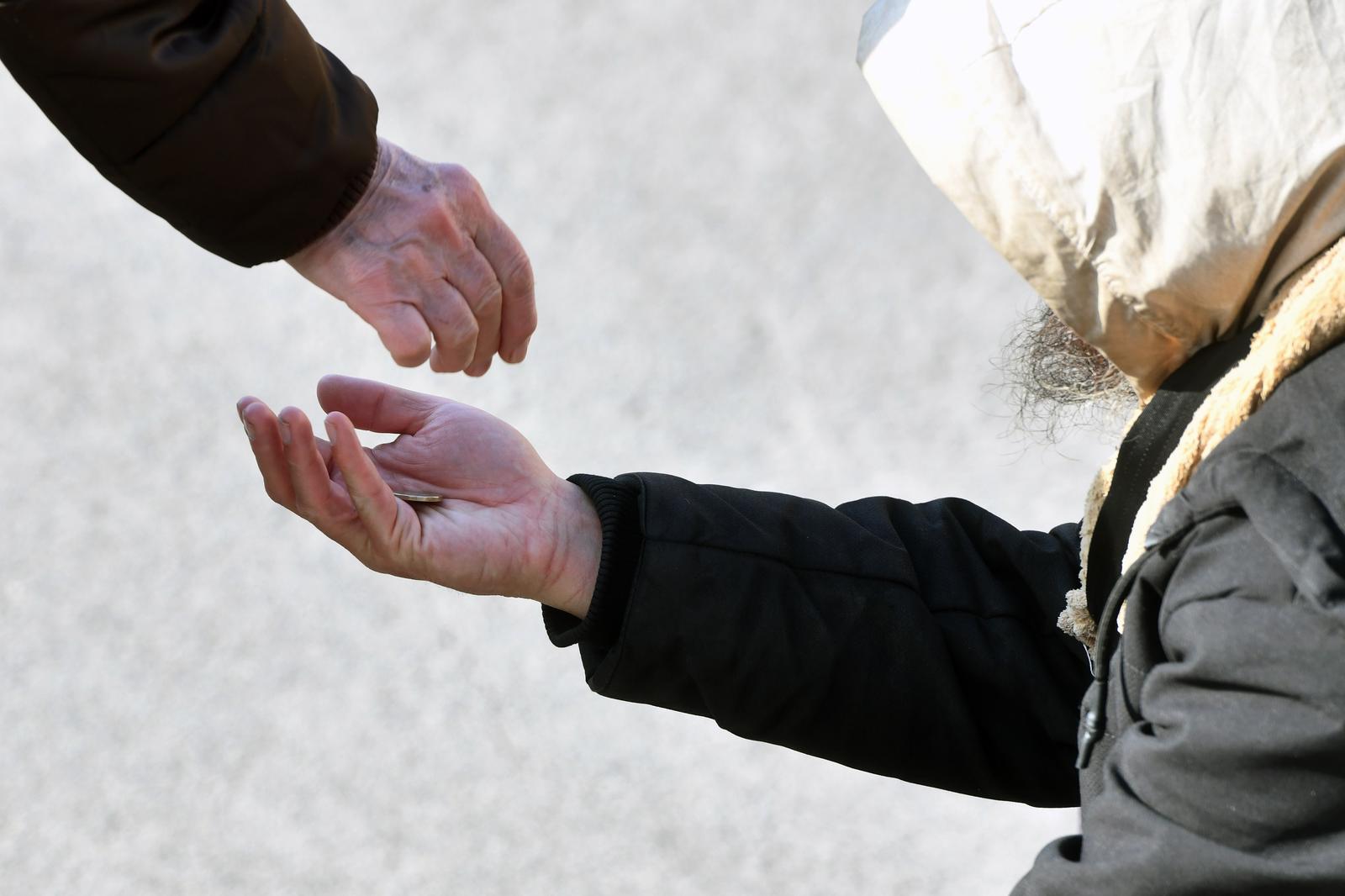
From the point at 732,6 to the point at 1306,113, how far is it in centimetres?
143

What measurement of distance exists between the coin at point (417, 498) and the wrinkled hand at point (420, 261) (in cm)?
10

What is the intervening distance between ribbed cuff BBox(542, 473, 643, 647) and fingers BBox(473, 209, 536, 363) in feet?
0.54

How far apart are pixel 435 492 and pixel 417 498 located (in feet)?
0.09

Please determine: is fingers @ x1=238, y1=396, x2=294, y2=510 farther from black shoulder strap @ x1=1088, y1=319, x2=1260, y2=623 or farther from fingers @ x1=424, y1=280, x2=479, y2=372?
black shoulder strap @ x1=1088, y1=319, x2=1260, y2=623

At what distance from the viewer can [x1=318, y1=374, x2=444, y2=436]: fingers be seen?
1.03 meters

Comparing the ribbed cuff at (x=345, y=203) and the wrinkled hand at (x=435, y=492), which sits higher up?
the ribbed cuff at (x=345, y=203)

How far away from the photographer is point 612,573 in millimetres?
992

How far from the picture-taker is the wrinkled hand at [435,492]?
906 millimetres

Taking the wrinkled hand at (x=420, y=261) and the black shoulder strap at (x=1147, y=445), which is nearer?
the black shoulder strap at (x=1147, y=445)

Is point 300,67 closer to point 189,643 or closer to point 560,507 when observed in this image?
point 560,507

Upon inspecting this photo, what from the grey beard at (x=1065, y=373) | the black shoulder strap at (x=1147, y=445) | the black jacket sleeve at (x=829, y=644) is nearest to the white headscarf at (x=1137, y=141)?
the black shoulder strap at (x=1147, y=445)

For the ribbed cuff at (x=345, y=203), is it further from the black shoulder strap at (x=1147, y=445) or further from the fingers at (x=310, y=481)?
the black shoulder strap at (x=1147, y=445)

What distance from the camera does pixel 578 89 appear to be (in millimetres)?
1898

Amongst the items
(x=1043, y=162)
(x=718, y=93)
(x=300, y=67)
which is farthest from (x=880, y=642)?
(x=718, y=93)
